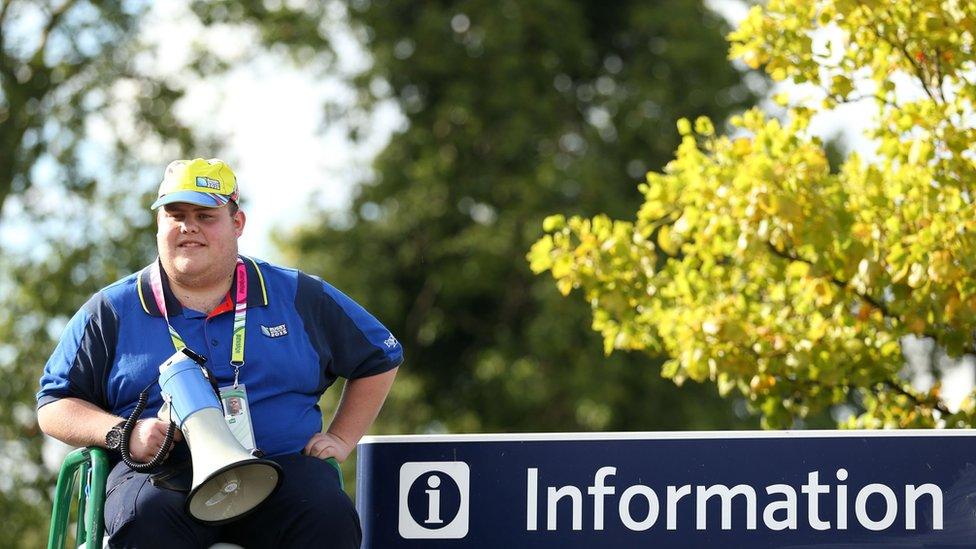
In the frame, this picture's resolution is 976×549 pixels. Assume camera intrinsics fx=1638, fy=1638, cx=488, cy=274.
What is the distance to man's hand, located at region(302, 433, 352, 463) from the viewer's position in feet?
15.3

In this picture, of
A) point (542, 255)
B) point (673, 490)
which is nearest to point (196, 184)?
point (673, 490)

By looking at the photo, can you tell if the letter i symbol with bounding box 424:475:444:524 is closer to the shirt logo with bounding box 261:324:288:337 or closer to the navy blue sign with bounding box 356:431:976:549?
the navy blue sign with bounding box 356:431:976:549

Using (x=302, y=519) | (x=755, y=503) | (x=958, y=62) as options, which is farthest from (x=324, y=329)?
(x=958, y=62)

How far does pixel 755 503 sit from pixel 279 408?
139cm

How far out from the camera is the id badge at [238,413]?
14.7 feet

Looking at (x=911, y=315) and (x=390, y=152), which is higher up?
(x=390, y=152)

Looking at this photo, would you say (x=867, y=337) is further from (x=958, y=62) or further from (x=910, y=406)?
(x=958, y=62)

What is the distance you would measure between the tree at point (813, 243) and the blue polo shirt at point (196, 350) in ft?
9.44

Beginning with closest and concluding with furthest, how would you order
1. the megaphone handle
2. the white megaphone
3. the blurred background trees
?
the white megaphone < the megaphone handle < the blurred background trees

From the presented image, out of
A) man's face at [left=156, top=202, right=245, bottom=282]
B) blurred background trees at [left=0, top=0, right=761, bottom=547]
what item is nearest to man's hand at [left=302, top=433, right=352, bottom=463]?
man's face at [left=156, top=202, right=245, bottom=282]

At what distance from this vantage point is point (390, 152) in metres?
21.0

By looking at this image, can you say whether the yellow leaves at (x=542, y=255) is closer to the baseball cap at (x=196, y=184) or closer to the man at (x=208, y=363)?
the man at (x=208, y=363)

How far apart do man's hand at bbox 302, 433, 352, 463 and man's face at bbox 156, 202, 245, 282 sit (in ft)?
1.80

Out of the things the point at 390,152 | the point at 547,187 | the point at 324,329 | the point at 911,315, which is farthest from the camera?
the point at 390,152
